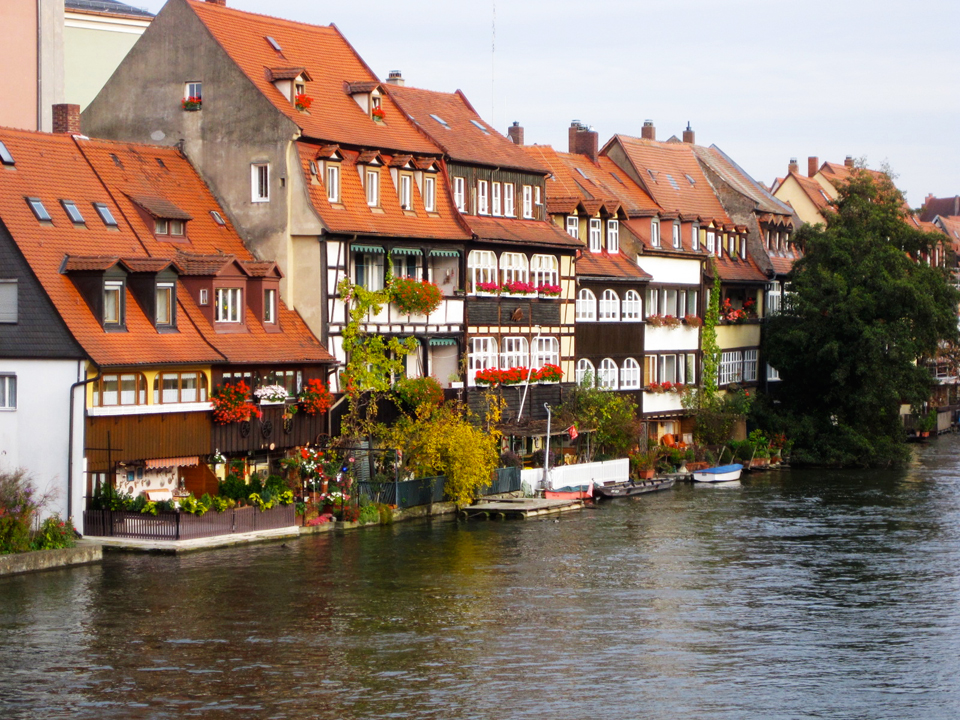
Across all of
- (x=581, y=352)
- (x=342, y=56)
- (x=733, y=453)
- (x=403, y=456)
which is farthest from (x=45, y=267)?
(x=733, y=453)

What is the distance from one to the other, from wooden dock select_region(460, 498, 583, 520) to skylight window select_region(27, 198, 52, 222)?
15.7 metres

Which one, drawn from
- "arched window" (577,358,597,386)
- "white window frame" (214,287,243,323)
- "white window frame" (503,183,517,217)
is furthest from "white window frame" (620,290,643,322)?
"white window frame" (214,287,243,323)

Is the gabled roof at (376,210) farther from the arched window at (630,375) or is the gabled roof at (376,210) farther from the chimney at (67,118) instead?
the arched window at (630,375)

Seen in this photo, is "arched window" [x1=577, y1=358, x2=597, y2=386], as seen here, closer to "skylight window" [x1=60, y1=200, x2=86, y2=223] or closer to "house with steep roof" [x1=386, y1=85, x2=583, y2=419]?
"house with steep roof" [x1=386, y1=85, x2=583, y2=419]

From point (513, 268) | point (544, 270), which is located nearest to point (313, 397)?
point (513, 268)

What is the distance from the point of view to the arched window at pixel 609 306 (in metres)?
61.9

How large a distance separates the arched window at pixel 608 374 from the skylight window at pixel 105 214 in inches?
948

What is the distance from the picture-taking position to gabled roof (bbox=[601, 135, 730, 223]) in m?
71.3

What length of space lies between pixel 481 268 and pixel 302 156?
29.2ft

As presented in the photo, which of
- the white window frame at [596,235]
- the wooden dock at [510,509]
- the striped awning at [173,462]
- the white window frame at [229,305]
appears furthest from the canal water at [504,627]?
the white window frame at [596,235]

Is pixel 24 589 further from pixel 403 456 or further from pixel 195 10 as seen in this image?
pixel 195 10

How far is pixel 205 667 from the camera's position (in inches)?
1086

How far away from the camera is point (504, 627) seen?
31.7 m

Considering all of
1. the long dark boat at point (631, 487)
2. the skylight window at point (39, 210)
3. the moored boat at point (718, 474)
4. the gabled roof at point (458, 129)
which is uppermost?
the gabled roof at point (458, 129)
